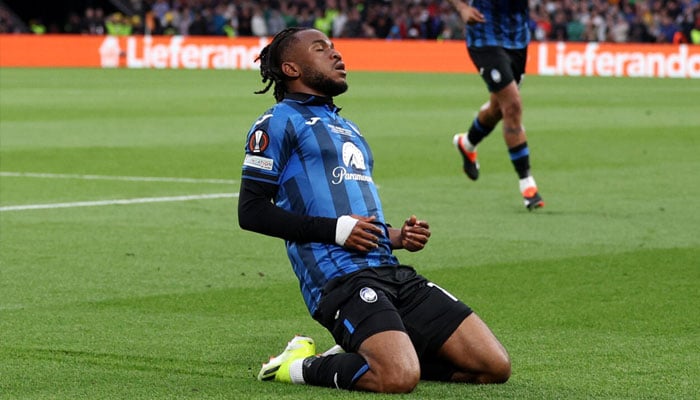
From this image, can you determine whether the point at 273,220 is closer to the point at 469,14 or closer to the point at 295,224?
the point at 295,224

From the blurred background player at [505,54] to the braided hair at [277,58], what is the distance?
6118mm

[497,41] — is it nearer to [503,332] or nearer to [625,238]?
[625,238]

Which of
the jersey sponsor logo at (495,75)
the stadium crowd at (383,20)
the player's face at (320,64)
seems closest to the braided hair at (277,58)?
the player's face at (320,64)

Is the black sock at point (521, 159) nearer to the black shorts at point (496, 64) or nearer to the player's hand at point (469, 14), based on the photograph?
the black shorts at point (496, 64)

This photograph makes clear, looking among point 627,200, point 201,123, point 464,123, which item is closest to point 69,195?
point 627,200

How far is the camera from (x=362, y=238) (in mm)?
5688

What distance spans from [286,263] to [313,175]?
10.1ft

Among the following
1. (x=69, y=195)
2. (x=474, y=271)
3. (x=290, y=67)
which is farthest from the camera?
(x=69, y=195)

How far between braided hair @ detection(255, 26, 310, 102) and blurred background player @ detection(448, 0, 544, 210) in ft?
20.1

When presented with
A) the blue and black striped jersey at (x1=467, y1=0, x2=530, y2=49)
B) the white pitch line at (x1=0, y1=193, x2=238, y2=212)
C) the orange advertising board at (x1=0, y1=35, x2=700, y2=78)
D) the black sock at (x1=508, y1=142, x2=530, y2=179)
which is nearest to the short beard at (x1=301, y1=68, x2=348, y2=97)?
the white pitch line at (x1=0, y1=193, x2=238, y2=212)

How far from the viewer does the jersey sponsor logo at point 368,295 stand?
5.71m

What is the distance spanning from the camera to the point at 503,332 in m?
6.80

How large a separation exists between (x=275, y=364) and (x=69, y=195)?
6904 mm

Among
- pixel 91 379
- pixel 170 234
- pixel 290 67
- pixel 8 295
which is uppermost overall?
pixel 290 67
